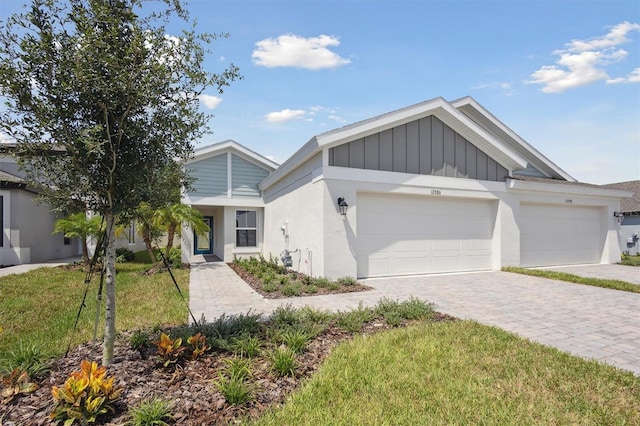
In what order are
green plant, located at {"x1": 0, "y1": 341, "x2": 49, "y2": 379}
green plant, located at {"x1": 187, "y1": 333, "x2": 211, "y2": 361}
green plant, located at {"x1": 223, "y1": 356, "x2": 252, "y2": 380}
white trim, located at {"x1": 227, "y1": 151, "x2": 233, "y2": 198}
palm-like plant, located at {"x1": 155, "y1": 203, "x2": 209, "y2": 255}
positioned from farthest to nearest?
white trim, located at {"x1": 227, "y1": 151, "x2": 233, "y2": 198} → palm-like plant, located at {"x1": 155, "y1": 203, "x2": 209, "y2": 255} → green plant, located at {"x1": 187, "y1": 333, "x2": 211, "y2": 361} → green plant, located at {"x1": 0, "y1": 341, "x2": 49, "y2": 379} → green plant, located at {"x1": 223, "y1": 356, "x2": 252, "y2": 380}

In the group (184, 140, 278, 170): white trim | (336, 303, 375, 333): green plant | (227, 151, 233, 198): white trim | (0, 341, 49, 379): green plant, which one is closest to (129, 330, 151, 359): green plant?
(0, 341, 49, 379): green plant

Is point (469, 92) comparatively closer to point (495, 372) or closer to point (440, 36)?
point (440, 36)

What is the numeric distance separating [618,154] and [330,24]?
12.7 metres

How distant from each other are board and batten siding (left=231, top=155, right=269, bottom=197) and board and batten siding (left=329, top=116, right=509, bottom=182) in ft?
26.0

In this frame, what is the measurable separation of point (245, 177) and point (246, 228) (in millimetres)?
2432

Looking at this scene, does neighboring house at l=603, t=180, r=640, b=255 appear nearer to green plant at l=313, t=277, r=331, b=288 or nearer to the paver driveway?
the paver driveway

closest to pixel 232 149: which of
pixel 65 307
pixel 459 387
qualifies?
pixel 65 307

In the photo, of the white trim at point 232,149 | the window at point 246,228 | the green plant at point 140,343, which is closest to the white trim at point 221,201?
the window at point 246,228

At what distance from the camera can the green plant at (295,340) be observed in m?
4.20

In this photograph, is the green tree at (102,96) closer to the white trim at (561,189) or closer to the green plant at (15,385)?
the green plant at (15,385)

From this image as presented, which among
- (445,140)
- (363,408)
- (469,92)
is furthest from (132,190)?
(469,92)

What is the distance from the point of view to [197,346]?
4023 mm

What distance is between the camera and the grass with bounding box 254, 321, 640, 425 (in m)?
2.90

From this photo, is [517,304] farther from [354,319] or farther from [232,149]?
[232,149]
